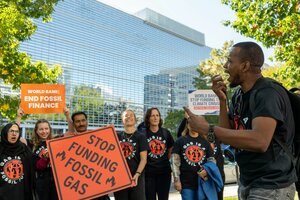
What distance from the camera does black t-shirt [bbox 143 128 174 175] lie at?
18.8 feet

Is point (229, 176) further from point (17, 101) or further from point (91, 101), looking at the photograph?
point (91, 101)

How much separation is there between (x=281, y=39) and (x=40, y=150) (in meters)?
6.48

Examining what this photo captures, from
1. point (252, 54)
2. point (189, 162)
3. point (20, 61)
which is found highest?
point (20, 61)

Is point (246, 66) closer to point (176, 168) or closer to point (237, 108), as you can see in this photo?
point (237, 108)

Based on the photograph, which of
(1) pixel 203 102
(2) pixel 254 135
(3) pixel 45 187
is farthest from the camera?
(1) pixel 203 102

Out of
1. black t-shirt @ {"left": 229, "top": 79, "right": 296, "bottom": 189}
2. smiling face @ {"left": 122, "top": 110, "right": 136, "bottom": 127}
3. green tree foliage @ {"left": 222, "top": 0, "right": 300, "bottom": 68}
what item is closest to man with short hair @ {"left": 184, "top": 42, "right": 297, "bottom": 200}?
black t-shirt @ {"left": 229, "top": 79, "right": 296, "bottom": 189}

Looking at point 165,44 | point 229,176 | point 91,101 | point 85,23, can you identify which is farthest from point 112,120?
point 229,176

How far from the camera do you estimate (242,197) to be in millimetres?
2383

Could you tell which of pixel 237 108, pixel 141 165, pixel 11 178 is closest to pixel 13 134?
pixel 11 178

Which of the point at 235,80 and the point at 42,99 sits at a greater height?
the point at 42,99

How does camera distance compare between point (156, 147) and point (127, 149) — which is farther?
point (156, 147)

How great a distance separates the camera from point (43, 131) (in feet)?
17.6

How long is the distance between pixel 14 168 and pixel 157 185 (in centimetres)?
222

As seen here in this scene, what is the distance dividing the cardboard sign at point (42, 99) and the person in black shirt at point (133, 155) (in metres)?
1.30
